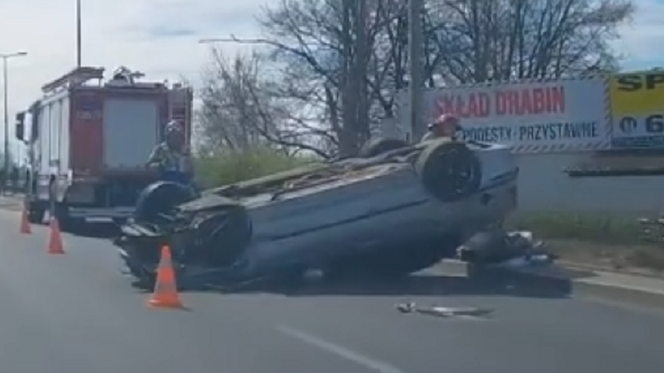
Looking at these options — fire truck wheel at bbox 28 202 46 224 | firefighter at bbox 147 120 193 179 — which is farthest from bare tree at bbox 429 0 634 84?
firefighter at bbox 147 120 193 179

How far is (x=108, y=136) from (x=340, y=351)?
2406cm

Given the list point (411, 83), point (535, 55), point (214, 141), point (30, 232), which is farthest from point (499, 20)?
point (411, 83)

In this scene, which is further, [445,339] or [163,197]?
[163,197]

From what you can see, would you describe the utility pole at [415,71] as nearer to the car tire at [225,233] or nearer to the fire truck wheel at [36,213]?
the car tire at [225,233]

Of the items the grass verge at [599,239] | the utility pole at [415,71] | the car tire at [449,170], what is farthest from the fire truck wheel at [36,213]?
the car tire at [449,170]

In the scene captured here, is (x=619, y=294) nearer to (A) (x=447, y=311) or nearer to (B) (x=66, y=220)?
(A) (x=447, y=311)

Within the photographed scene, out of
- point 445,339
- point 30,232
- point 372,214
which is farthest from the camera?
point 30,232

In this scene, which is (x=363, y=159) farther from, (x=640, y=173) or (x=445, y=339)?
(x=640, y=173)

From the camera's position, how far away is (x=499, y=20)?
196 feet

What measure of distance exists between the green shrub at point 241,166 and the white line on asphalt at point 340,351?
30.4m

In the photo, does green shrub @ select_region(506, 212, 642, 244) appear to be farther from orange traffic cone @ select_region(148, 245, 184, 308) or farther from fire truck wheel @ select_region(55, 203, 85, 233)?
fire truck wheel @ select_region(55, 203, 85, 233)

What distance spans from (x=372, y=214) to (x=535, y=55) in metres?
40.7

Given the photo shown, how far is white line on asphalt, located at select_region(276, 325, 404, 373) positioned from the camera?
13.2m

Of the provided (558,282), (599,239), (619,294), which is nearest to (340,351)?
(619,294)
